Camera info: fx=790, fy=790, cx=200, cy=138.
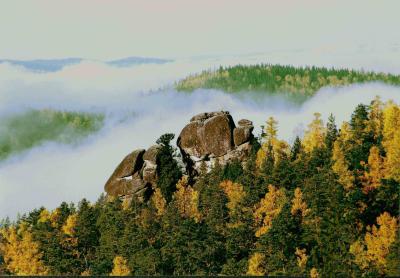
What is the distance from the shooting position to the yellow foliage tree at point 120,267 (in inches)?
4365

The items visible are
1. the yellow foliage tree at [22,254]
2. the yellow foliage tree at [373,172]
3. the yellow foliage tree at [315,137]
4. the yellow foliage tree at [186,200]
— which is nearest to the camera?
the yellow foliage tree at [373,172]

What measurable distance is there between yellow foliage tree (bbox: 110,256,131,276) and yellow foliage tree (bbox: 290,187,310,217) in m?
24.6

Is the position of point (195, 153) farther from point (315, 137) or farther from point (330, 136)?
point (330, 136)

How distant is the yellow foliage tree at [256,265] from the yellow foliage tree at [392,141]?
22.1 meters

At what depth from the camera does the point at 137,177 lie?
138875 mm

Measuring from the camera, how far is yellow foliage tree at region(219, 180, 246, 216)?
117 metres

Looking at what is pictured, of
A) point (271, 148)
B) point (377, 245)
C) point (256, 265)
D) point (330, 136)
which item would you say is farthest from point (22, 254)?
point (377, 245)

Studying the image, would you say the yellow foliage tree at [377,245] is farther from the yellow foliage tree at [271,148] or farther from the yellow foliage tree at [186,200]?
the yellow foliage tree at [186,200]

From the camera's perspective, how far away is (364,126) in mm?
126438

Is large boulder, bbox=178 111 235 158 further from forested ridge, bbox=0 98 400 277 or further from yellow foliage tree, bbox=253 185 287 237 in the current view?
yellow foliage tree, bbox=253 185 287 237

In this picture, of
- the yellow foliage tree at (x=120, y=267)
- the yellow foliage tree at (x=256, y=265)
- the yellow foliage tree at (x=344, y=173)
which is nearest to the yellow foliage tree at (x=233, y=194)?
the yellow foliage tree at (x=256, y=265)

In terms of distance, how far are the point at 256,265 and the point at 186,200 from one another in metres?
29.2

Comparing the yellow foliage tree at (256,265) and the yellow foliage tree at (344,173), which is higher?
the yellow foliage tree at (344,173)

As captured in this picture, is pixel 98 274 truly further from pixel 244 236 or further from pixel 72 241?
pixel 244 236
